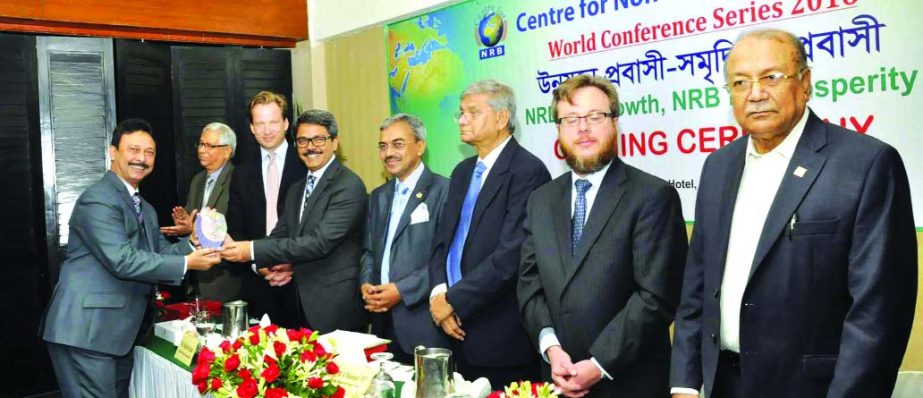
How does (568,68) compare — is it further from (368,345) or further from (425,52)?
(368,345)

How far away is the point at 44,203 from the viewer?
4.75 meters

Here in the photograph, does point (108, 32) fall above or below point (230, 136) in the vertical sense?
above

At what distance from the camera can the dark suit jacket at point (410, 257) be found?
292 centimetres

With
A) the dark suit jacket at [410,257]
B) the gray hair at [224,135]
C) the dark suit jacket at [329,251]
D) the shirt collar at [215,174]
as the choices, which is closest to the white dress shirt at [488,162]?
the dark suit jacket at [410,257]

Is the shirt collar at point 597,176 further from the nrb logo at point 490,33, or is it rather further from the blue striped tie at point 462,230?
the nrb logo at point 490,33

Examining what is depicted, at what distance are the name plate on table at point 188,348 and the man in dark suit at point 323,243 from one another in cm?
69

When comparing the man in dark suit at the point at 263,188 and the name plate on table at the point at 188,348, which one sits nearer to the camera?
the name plate on table at the point at 188,348

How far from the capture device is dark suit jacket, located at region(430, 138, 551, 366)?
8.55 feet

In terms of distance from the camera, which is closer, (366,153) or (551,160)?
(551,160)

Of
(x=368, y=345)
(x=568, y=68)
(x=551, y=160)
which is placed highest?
(x=568, y=68)

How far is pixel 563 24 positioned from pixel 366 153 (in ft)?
6.47

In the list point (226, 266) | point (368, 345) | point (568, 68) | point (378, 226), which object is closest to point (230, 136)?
point (226, 266)

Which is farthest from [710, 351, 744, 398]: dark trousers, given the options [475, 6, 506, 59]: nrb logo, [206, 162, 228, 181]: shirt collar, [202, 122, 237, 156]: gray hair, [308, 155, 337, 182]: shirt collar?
[202, 122, 237, 156]: gray hair

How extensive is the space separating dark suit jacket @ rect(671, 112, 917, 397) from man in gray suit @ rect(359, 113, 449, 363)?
1406 mm
